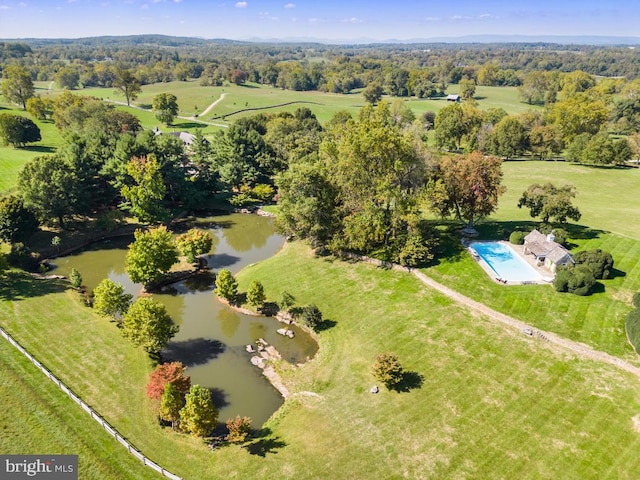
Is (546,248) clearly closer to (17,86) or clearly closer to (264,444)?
(264,444)

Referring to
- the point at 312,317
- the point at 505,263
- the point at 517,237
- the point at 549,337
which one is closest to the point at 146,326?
the point at 312,317

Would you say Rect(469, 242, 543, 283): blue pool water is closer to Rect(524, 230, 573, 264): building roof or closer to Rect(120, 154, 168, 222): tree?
Rect(524, 230, 573, 264): building roof

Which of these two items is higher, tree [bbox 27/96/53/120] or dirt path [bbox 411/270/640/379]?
tree [bbox 27/96/53/120]

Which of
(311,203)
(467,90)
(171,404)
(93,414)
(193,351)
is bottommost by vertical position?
(193,351)

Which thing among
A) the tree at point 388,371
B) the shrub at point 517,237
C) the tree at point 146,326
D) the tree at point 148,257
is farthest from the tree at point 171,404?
the shrub at point 517,237

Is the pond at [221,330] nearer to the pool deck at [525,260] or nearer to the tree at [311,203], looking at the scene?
the tree at [311,203]

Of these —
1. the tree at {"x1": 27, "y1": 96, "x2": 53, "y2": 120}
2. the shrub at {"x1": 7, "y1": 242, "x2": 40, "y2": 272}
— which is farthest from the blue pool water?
the tree at {"x1": 27, "y1": 96, "x2": 53, "y2": 120}
